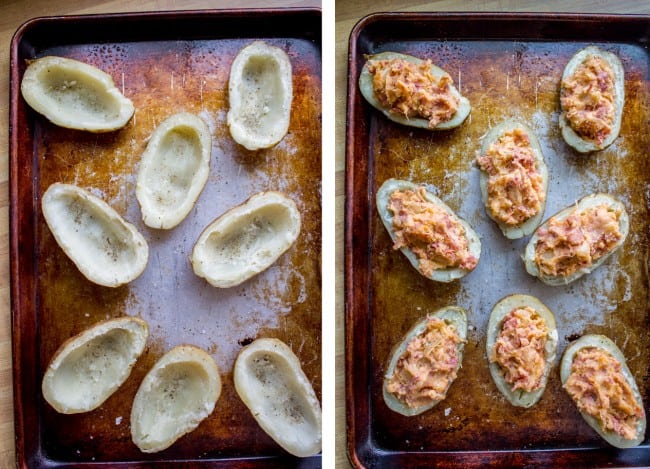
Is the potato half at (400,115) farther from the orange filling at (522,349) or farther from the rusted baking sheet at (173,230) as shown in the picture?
the orange filling at (522,349)

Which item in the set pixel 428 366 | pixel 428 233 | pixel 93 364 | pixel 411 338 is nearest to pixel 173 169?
pixel 93 364

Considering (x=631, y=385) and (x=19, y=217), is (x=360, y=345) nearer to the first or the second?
(x=631, y=385)

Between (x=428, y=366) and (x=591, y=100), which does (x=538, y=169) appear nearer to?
(x=591, y=100)

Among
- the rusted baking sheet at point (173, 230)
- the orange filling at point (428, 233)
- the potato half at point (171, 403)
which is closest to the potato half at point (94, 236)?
the rusted baking sheet at point (173, 230)

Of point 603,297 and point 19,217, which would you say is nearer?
point 19,217

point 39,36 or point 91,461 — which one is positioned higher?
point 39,36

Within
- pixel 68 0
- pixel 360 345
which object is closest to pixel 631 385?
pixel 360 345
